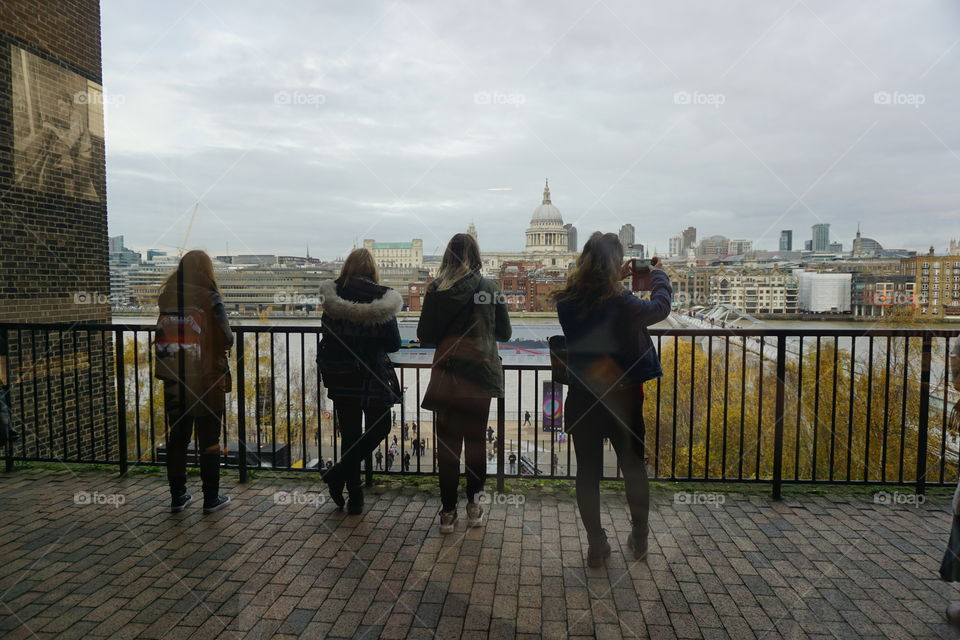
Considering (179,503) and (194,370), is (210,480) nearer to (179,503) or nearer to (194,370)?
(179,503)

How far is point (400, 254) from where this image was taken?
937 inches

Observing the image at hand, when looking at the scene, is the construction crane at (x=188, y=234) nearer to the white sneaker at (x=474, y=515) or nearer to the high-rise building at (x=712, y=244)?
the white sneaker at (x=474, y=515)

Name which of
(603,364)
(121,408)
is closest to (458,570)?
(603,364)

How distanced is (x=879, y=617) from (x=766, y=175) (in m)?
75.4

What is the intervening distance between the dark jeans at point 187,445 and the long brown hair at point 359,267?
136cm

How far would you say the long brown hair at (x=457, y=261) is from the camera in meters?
3.32

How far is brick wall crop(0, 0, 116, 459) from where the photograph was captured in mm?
6910

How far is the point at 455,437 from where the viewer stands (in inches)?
136

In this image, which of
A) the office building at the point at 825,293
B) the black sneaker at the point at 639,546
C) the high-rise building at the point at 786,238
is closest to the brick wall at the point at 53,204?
the black sneaker at the point at 639,546

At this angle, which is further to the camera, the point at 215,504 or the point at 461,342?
the point at 215,504

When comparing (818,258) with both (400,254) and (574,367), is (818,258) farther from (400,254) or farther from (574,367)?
(574,367)

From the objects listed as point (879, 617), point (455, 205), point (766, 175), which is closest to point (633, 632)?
point (879, 617)

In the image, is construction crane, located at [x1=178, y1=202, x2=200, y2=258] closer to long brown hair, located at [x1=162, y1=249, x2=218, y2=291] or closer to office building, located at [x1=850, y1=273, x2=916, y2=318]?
long brown hair, located at [x1=162, y1=249, x2=218, y2=291]

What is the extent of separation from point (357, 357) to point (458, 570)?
4.77 ft
